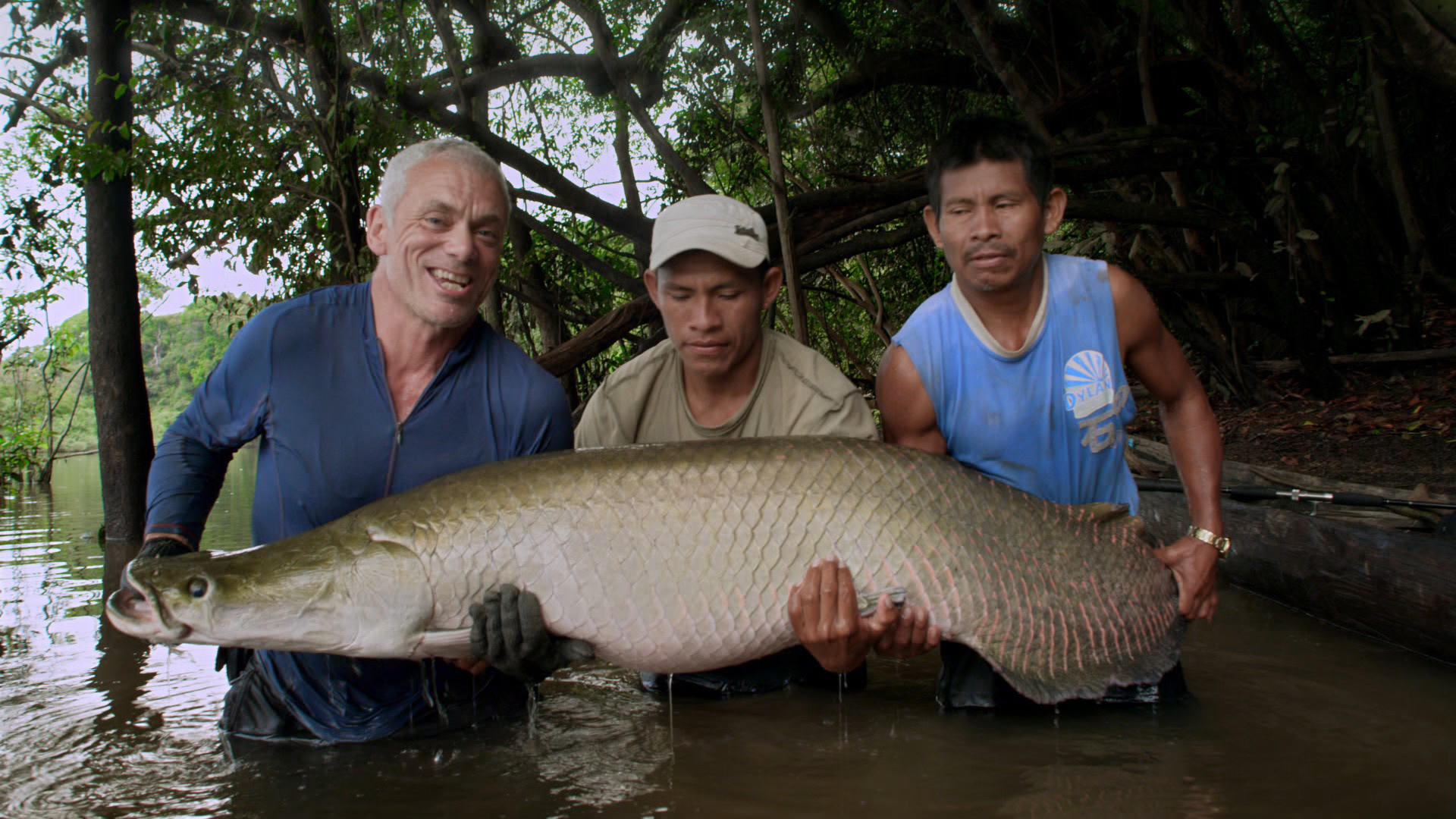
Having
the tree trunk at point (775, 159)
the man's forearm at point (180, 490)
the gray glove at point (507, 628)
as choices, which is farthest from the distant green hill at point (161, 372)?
the gray glove at point (507, 628)

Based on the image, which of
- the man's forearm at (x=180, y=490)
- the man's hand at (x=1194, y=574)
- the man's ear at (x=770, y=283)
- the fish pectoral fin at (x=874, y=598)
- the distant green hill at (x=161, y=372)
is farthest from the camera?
the distant green hill at (x=161, y=372)

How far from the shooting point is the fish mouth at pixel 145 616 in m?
2.22

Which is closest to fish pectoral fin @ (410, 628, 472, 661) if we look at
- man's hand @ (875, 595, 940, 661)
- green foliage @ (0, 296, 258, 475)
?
man's hand @ (875, 595, 940, 661)

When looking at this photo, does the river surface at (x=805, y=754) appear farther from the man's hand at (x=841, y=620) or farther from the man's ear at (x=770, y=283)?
the man's ear at (x=770, y=283)

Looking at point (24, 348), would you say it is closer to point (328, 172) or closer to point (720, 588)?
point (328, 172)

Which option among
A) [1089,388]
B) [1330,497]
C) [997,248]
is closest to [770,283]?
[997,248]

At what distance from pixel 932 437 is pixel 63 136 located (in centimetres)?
597

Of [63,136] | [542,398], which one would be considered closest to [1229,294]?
[542,398]

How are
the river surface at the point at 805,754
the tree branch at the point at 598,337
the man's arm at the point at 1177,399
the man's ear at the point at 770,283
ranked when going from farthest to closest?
the tree branch at the point at 598,337 < the man's ear at the point at 770,283 < the man's arm at the point at 1177,399 < the river surface at the point at 805,754

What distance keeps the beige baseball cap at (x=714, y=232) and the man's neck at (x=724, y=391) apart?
1.13 ft

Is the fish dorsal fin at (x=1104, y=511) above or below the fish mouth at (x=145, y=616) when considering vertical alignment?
above

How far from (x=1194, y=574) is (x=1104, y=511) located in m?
0.39

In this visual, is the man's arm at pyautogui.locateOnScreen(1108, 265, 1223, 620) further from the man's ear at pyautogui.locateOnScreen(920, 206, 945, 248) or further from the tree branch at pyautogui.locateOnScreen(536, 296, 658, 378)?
the tree branch at pyautogui.locateOnScreen(536, 296, 658, 378)

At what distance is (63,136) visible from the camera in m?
6.21
